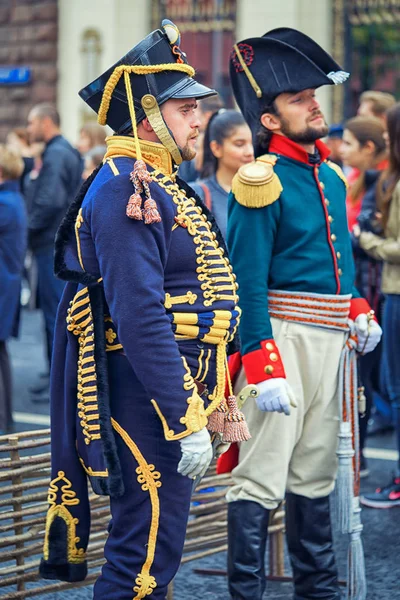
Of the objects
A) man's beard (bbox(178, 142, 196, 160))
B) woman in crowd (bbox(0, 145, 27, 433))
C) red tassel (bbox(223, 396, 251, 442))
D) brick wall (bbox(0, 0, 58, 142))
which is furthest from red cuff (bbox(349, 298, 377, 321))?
brick wall (bbox(0, 0, 58, 142))

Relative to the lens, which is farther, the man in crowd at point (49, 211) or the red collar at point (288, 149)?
the man in crowd at point (49, 211)

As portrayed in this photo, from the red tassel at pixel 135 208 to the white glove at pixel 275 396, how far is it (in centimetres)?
91

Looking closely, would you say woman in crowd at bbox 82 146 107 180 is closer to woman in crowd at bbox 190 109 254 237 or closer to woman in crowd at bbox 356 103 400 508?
woman in crowd at bbox 356 103 400 508

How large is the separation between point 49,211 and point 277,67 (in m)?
4.30

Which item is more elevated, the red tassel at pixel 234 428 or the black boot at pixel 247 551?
the red tassel at pixel 234 428

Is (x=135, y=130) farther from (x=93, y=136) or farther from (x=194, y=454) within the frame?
(x=93, y=136)

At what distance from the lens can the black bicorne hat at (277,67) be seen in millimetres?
3875

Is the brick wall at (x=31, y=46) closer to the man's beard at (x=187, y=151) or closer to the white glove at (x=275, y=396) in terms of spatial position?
the white glove at (x=275, y=396)

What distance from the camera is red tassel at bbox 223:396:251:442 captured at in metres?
3.28

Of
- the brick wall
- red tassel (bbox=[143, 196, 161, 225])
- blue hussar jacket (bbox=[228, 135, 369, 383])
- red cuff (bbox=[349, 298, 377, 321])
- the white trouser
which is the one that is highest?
the brick wall

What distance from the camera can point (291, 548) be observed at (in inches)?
157

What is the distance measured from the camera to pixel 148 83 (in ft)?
10.2

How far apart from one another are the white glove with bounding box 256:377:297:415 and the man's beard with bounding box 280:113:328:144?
2.88ft

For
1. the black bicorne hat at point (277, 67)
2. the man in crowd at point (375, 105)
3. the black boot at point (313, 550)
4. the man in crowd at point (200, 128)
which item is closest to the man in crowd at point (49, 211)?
the man in crowd at point (200, 128)
